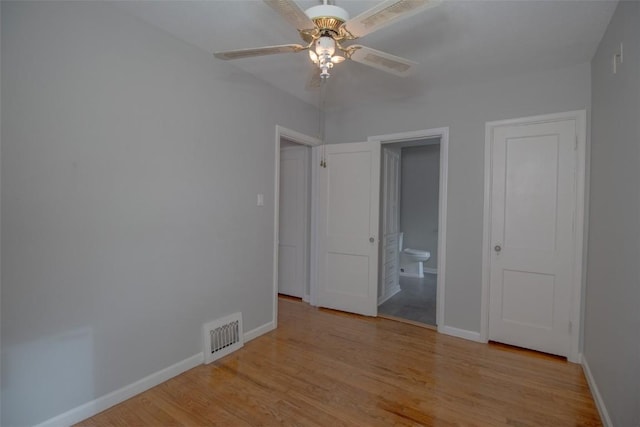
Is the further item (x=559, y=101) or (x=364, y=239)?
(x=364, y=239)

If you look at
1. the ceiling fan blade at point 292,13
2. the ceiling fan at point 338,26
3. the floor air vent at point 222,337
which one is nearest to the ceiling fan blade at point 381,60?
the ceiling fan at point 338,26

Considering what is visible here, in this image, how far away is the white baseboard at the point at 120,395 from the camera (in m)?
1.74

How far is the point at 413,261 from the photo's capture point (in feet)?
17.9

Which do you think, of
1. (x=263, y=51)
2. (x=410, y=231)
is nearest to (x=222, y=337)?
(x=263, y=51)

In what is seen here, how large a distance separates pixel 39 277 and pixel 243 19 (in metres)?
1.96

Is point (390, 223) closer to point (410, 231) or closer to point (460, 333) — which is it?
point (460, 333)

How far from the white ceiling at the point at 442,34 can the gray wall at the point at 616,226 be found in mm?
217

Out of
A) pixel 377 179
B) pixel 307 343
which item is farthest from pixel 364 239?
pixel 307 343

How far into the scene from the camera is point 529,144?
2.72m

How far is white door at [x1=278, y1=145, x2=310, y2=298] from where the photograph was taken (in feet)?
13.5

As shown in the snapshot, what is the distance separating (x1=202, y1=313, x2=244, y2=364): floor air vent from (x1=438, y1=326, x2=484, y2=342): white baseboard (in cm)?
203

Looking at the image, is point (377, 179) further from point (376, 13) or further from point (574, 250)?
point (376, 13)

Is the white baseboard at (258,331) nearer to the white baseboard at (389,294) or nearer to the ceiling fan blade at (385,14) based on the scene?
the white baseboard at (389,294)

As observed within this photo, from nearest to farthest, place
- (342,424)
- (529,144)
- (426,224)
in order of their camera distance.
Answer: (342,424)
(529,144)
(426,224)
